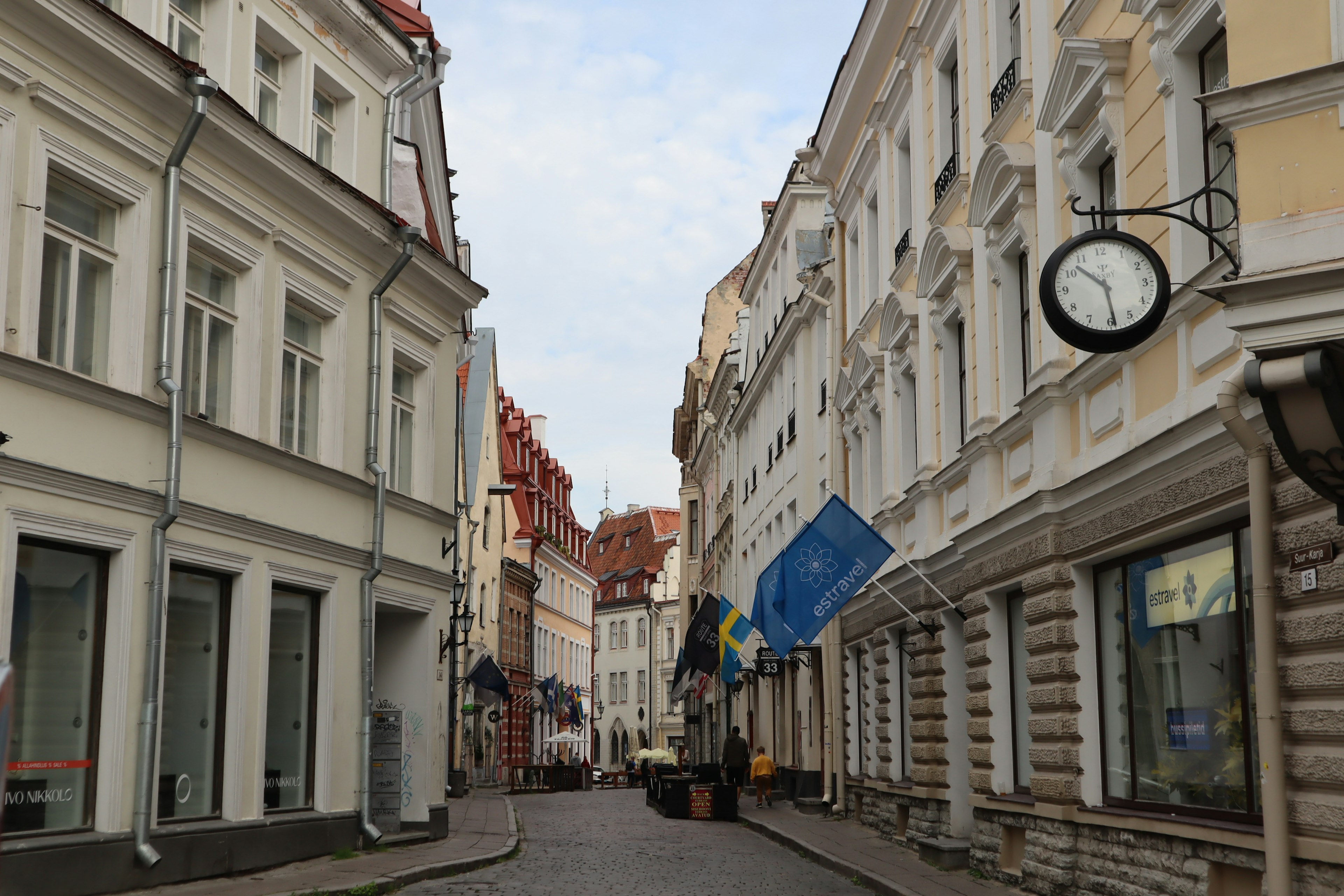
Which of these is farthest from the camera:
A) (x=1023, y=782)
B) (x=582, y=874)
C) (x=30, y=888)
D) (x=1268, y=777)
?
(x=582, y=874)

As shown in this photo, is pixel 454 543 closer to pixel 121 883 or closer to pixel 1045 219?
pixel 121 883

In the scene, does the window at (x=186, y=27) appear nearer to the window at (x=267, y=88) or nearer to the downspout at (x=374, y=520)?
the window at (x=267, y=88)

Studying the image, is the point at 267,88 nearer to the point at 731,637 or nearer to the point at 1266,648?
the point at 1266,648

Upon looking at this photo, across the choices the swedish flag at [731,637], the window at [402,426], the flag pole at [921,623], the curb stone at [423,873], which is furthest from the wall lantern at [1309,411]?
the swedish flag at [731,637]

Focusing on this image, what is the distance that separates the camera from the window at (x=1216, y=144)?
936 centimetres

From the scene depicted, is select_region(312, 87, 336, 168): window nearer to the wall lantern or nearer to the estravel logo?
the estravel logo

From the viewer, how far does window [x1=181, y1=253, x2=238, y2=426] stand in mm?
14109

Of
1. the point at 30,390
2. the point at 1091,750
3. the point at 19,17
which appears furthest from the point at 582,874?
the point at 19,17

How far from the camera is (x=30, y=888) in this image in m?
11.0

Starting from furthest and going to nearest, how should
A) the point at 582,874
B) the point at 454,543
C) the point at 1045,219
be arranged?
the point at 454,543
the point at 582,874
the point at 1045,219

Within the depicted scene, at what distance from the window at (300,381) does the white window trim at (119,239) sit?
9.92 feet

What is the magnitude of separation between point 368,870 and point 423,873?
0.57 meters

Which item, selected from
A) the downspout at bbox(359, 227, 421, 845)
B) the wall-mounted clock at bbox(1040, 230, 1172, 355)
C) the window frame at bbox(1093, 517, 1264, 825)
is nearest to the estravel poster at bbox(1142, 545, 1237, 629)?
the window frame at bbox(1093, 517, 1264, 825)

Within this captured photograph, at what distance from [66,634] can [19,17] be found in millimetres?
5055
